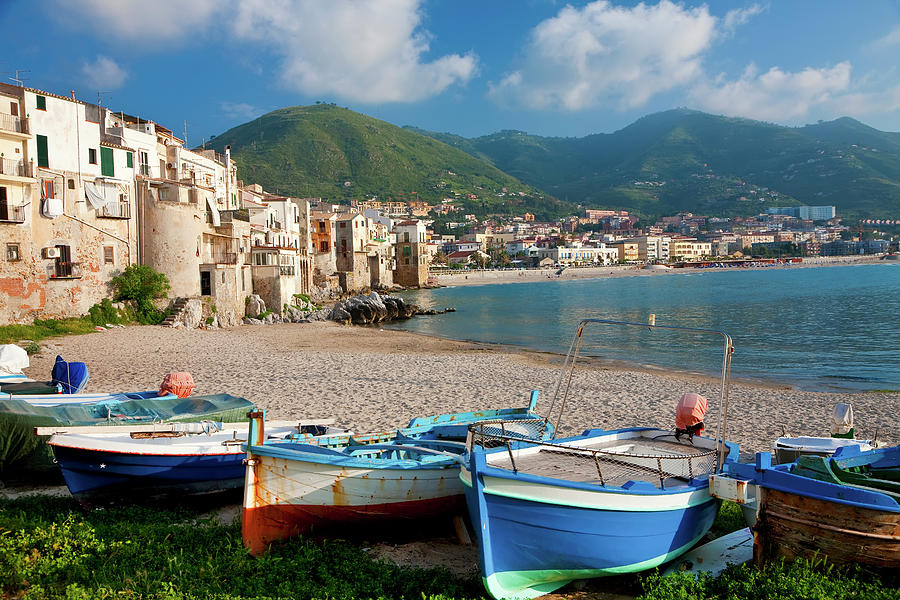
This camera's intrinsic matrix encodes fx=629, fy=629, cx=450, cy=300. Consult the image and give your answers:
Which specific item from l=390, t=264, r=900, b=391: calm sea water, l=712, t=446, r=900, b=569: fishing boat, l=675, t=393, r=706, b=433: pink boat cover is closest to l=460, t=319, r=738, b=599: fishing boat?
l=712, t=446, r=900, b=569: fishing boat

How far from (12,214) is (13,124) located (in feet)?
12.8

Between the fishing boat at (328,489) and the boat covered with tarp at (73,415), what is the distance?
334 centimetres

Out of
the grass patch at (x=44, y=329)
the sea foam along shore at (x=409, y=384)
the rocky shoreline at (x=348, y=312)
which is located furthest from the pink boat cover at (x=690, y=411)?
the rocky shoreline at (x=348, y=312)

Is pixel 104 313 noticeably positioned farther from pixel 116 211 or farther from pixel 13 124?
pixel 13 124

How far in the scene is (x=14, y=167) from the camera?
2702 centimetres

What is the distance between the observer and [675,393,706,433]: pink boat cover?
917cm

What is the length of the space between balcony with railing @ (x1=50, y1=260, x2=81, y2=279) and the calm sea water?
68.2ft

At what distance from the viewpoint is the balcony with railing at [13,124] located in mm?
26891

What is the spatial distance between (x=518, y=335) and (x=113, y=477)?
110ft

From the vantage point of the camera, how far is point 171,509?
881 cm

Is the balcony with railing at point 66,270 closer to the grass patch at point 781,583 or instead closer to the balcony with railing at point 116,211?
the balcony with railing at point 116,211

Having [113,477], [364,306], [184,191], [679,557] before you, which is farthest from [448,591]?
[364,306]

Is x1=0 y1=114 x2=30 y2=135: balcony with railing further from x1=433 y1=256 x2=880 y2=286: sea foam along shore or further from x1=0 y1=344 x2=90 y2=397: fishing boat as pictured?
x1=433 y1=256 x2=880 y2=286: sea foam along shore

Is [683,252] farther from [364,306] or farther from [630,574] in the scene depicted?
[630,574]
